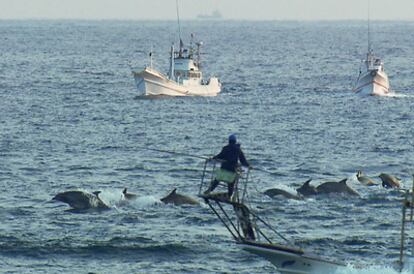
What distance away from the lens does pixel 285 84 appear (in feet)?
380

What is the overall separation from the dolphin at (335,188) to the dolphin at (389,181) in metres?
2.67

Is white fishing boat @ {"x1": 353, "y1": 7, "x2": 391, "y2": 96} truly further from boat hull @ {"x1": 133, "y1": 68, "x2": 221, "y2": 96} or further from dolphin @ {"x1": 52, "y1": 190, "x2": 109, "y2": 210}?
dolphin @ {"x1": 52, "y1": 190, "x2": 109, "y2": 210}

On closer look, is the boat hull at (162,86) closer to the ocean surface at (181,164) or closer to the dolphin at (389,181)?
the ocean surface at (181,164)

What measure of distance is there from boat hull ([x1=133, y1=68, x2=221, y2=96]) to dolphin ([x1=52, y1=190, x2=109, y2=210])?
45785 mm

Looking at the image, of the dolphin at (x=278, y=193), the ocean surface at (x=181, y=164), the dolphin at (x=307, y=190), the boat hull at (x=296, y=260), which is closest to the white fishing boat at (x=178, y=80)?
the ocean surface at (x=181, y=164)

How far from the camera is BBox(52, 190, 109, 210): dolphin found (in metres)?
49.7

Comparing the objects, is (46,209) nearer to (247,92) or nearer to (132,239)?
(132,239)

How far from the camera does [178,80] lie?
97750 millimetres

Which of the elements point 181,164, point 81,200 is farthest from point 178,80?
point 81,200

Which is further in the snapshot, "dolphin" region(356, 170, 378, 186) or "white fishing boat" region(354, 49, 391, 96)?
"white fishing boat" region(354, 49, 391, 96)

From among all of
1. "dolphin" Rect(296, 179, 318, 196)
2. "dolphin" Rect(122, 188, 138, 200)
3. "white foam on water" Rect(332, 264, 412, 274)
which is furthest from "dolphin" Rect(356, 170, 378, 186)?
"white foam on water" Rect(332, 264, 412, 274)

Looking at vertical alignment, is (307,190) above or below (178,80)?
above

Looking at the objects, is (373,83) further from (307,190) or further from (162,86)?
(307,190)

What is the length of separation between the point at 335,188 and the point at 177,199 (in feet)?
20.6
